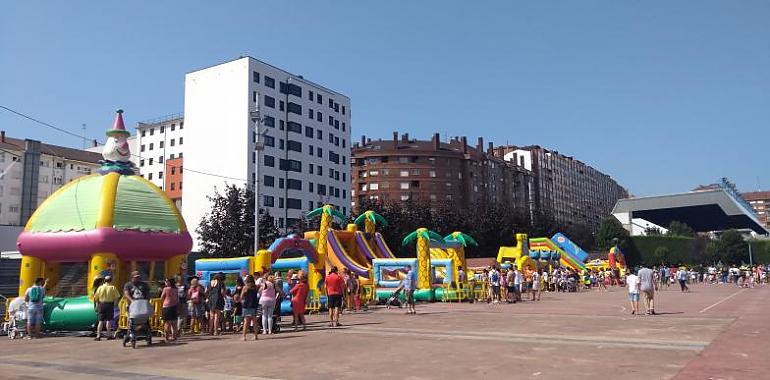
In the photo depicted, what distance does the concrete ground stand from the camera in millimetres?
8727

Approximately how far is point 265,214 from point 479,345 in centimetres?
3767

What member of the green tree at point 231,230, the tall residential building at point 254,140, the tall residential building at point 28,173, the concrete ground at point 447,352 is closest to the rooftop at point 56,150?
the tall residential building at point 28,173

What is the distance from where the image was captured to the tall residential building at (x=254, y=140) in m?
69.4

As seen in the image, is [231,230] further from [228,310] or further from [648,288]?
[648,288]

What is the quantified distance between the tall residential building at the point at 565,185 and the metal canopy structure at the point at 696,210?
1683 centimetres

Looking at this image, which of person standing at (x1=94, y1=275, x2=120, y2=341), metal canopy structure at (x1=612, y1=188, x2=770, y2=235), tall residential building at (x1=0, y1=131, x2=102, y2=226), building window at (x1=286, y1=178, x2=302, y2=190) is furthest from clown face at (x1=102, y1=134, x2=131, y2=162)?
metal canopy structure at (x1=612, y1=188, x2=770, y2=235)

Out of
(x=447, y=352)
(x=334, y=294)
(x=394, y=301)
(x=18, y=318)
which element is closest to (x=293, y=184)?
(x=394, y=301)

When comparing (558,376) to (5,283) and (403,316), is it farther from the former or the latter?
(5,283)

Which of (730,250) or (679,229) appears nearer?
(730,250)

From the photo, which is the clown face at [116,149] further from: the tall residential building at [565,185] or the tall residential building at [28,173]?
the tall residential building at [565,185]

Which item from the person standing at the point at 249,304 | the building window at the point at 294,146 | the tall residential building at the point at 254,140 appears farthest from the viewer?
the building window at the point at 294,146

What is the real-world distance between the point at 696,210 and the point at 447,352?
9102 cm

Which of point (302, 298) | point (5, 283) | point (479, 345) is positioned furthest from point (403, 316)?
point (5, 283)

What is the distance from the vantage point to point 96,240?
1655cm
